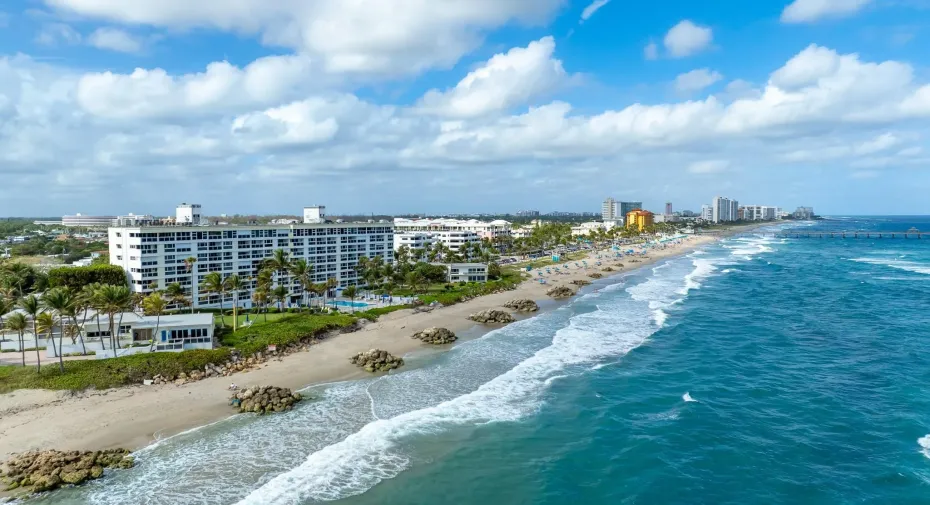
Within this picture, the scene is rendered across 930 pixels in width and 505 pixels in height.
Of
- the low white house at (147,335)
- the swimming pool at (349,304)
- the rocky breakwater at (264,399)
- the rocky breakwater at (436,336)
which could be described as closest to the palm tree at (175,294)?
the low white house at (147,335)

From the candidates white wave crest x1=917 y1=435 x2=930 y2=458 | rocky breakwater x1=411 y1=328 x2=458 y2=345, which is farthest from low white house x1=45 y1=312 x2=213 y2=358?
white wave crest x1=917 y1=435 x2=930 y2=458

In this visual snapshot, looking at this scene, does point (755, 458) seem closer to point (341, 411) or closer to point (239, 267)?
point (341, 411)

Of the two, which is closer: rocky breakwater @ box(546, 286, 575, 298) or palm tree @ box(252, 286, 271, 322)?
palm tree @ box(252, 286, 271, 322)

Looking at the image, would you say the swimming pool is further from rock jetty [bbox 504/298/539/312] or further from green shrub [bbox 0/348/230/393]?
green shrub [bbox 0/348/230/393]

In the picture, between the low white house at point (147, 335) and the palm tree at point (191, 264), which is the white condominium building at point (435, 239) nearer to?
the palm tree at point (191, 264)

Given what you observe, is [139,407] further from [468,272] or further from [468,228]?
[468,228]

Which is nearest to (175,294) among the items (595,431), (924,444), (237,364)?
(237,364)

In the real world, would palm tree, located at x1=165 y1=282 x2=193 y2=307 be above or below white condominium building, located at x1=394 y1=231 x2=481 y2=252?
below

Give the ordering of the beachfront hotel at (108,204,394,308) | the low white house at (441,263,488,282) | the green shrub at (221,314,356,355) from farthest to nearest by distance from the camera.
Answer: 1. the low white house at (441,263,488,282)
2. the beachfront hotel at (108,204,394,308)
3. the green shrub at (221,314,356,355)
